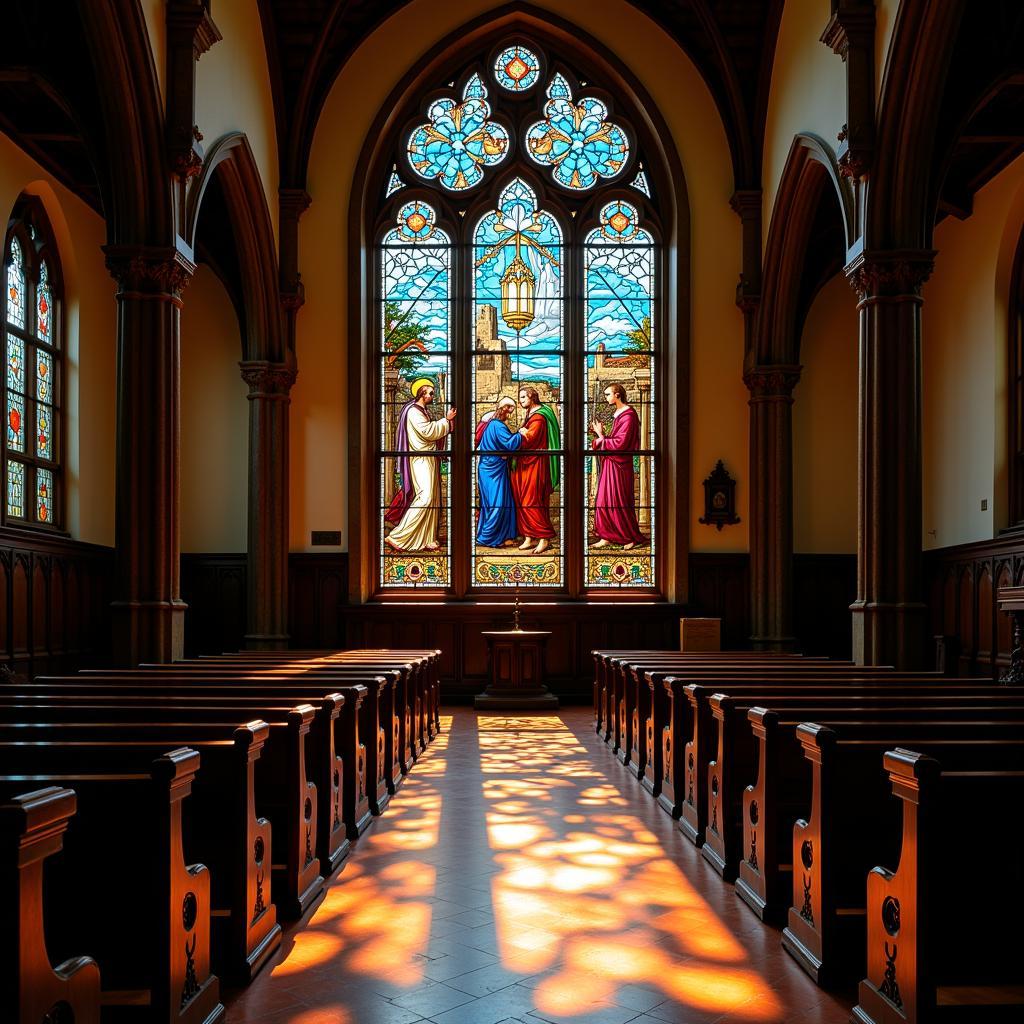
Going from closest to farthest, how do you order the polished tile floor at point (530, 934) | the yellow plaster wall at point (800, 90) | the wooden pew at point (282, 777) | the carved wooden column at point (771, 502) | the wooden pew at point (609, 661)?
1. the polished tile floor at point (530, 934)
2. the wooden pew at point (282, 777)
3. the wooden pew at point (609, 661)
4. the yellow plaster wall at point (800, 90)
5. the carved wooden column at point (771, 502)

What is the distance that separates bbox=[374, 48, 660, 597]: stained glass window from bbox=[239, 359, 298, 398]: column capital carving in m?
1.45

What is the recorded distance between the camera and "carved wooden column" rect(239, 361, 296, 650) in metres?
14.6

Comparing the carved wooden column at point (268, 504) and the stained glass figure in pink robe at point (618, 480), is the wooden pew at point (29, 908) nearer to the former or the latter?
the carved wooden column at point (268, 504)

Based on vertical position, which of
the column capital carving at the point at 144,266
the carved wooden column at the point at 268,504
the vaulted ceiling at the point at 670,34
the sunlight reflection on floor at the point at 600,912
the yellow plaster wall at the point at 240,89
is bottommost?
the sunlight reflection on floor at the point at 600,912

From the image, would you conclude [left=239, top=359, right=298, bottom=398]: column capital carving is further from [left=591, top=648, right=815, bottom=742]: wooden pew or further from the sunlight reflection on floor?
the sunlight reflection on floor

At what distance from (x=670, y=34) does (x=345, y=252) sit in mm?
5315

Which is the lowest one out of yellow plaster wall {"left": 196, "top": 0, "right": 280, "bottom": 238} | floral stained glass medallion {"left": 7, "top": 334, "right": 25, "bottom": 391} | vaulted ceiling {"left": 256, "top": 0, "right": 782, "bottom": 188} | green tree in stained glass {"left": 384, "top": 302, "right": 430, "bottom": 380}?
floral stained glass medallion {"left": 7, "top": 334, "right": 25, "bottom": 391}

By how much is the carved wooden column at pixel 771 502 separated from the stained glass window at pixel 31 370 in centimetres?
871

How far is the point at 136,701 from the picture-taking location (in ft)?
18.6

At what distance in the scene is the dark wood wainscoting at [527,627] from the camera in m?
15.1

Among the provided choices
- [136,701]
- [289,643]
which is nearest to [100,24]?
[136,701]

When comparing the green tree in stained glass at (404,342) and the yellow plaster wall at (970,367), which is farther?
the green tree in stained glass at (404,342)

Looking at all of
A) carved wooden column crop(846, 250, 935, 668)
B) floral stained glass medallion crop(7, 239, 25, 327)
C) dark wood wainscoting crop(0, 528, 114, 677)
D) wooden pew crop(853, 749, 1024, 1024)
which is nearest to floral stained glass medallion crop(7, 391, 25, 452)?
floral stained glass medallion crop(7, 239, 25, 327)

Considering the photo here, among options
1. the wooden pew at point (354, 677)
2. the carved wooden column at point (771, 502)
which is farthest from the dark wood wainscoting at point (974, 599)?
the wooden pew at point (354, 677)
